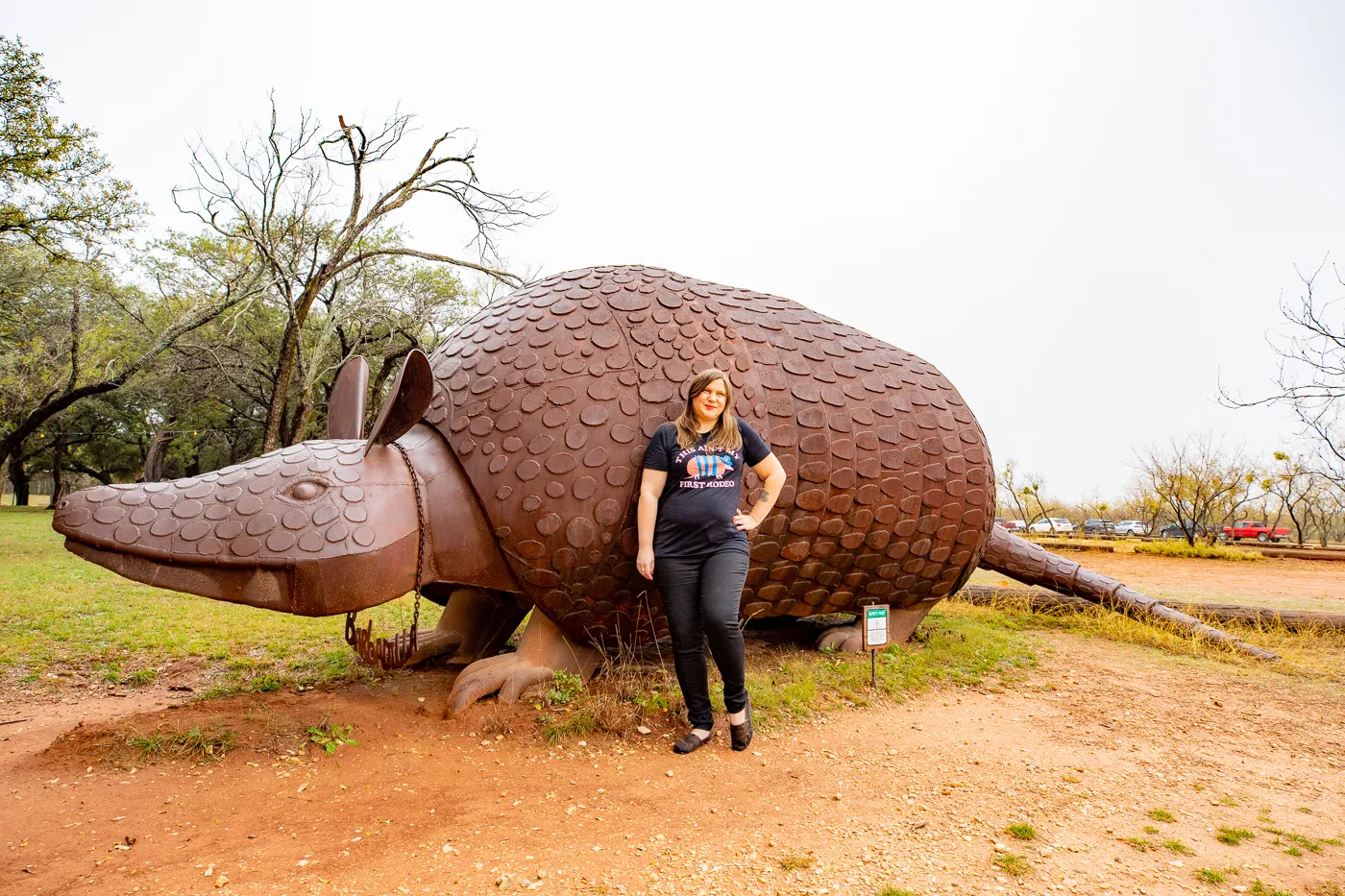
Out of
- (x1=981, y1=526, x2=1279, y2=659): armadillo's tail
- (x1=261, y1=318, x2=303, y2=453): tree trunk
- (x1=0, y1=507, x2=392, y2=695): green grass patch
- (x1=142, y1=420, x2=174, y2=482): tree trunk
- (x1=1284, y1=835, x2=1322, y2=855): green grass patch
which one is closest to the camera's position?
(x1=1284, y1=835, x2=1322, y2=855): green grass patch

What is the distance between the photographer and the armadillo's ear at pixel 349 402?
435 centimetres

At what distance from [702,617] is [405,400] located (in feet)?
5.75

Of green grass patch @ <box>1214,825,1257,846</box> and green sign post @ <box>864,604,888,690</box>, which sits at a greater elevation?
green sign post @ <box>864,604,888,690</box>

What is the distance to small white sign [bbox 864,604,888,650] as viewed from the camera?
442 centimetres

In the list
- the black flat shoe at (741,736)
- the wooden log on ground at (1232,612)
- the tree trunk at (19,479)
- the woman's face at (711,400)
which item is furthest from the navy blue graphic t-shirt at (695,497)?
the tree trunk at (19,479)

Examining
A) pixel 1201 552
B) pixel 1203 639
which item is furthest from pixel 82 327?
pixel 1201 552

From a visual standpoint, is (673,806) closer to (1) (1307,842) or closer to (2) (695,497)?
(2) (695,497)

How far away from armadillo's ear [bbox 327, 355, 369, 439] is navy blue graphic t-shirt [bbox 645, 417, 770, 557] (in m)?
1.89

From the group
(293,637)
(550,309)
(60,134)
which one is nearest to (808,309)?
(550,309)

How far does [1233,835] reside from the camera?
2715 millimetres

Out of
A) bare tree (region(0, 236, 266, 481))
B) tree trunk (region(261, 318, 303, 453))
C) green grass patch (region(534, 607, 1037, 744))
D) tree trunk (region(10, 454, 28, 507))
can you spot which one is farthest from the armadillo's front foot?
tree trunk (region(10, 454, 28, 507))

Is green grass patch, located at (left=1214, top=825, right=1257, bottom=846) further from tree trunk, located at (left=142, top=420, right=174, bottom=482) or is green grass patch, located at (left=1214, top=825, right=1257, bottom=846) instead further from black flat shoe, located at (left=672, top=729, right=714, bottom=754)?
tree trunk, located at (left=142, top=420, right=174, bottom=482)

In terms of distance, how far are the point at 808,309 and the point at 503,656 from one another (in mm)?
3004

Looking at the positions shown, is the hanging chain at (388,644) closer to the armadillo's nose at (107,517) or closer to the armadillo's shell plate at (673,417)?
the armadillo's shell plate at (673,417)
